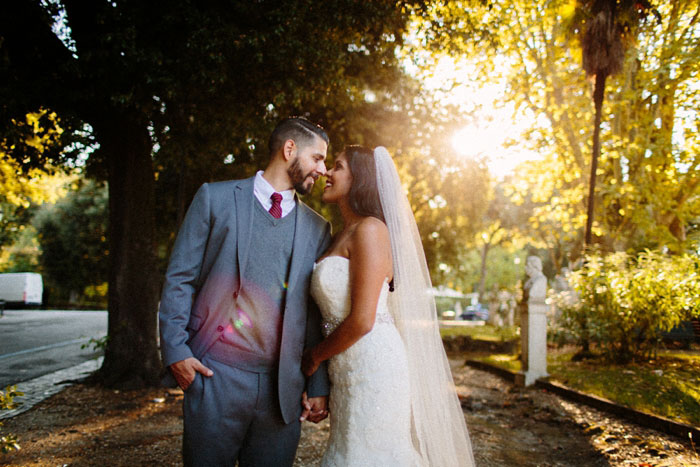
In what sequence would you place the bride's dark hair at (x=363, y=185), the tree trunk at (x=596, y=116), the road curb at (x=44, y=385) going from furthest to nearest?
1. the tree trunk at (x=596, y=116)
2. the road curb at (x=44, y=385)
3. the bride's dark hair at (x=363, y=185)

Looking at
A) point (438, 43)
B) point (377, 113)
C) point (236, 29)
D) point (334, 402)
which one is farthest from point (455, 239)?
point (334, 402)

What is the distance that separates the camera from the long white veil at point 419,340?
3.01m

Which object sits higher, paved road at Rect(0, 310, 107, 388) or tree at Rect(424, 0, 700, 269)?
tree at Rect(424, 0, 700, 269)

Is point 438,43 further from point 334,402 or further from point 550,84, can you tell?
point 550,84

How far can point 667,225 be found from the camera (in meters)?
15.1

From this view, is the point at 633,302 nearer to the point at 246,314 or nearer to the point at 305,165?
the point at 305,165

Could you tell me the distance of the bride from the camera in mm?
2588

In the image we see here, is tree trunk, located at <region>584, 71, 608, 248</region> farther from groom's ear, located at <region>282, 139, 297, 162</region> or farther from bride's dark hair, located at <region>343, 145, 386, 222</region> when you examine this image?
groom's ear, located at <region>282, 139, 297, 162</region>

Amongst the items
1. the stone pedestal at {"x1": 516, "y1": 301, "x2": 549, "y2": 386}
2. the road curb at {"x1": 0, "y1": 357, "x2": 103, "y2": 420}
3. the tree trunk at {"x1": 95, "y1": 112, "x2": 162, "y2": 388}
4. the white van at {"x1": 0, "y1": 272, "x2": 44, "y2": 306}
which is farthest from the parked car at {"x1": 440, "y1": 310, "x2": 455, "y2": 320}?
the tree trunk at {"x1": 95, "y1": 112, "x2": 162, "y2": 388}

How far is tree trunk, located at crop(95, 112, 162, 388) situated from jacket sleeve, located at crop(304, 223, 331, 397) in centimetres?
610

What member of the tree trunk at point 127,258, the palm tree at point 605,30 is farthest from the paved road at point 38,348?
the palm tree at point 605,30

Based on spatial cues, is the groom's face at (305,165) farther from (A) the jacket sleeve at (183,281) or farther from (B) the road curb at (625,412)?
(B) the road curb at (625,412)

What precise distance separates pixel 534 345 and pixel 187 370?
8.52m

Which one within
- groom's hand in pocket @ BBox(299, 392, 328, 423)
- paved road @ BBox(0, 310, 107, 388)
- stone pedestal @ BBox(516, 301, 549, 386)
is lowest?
paved road @ BBox(0, 310, 107, 388)
